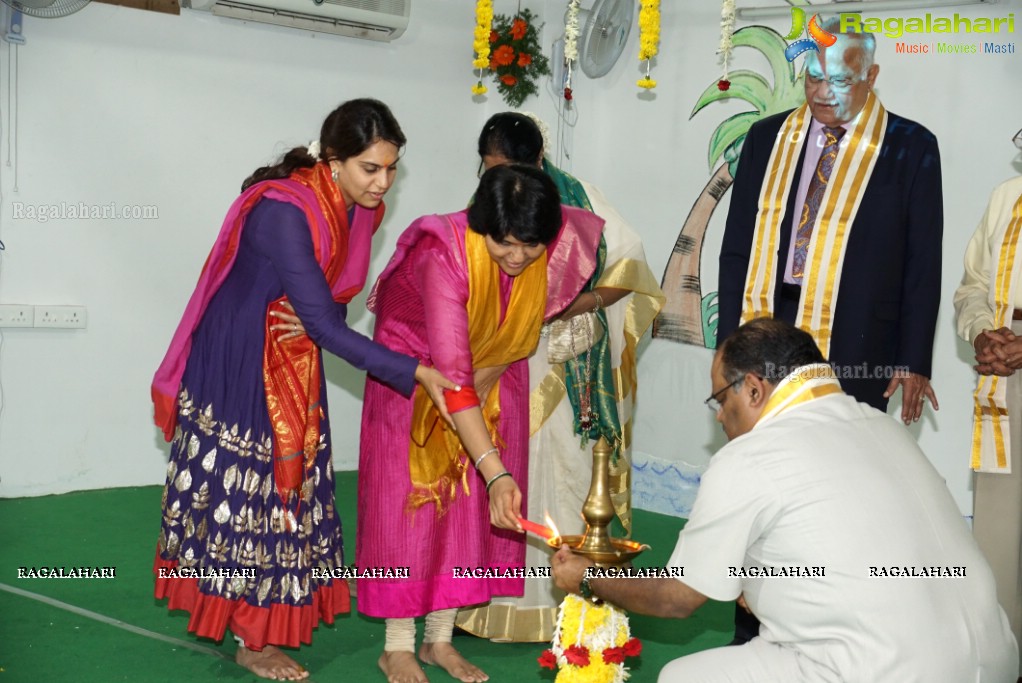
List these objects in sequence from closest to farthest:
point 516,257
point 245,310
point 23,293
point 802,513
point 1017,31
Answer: point 802,513 → point 516,257 → point 245,310 → point 1017,31 → point 23,293

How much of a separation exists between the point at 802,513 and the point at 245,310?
167cm

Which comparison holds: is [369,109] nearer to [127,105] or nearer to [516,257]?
[516,257]

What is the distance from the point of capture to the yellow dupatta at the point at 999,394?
3.15 metres

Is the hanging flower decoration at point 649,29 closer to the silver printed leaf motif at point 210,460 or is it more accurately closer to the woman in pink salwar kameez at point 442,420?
the woman in pink salwar kameez at point 442,420

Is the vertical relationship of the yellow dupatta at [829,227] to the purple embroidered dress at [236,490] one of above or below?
above

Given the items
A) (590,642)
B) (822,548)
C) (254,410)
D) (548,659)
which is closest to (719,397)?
(822,548)

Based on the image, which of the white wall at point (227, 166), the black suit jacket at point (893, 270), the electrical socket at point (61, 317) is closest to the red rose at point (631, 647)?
the black suit jacket at point (893, 270)

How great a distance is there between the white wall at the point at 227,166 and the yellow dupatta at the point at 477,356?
2.49 meters

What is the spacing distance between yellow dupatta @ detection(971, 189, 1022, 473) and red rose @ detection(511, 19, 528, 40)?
350 centimetres

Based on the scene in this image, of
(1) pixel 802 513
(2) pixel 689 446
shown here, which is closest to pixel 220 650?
(1) pixel 802 513

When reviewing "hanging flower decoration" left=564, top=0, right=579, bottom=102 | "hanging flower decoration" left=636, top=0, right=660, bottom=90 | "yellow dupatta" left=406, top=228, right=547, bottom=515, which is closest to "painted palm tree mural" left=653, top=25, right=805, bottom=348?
"hanging flower decoration" left=636, top=0, right=660, bottom=90

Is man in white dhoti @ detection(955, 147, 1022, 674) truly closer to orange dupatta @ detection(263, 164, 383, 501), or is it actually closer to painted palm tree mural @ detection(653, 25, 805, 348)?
orange dupatta @ detection(263, 164, 383, 501)

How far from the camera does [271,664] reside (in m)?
3.08

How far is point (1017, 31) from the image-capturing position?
176 inches
